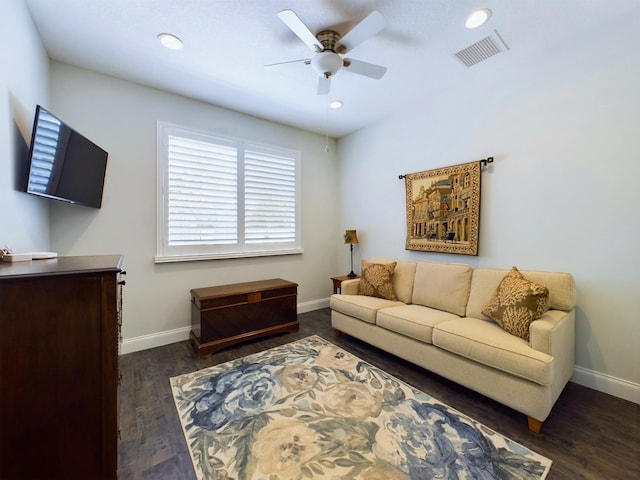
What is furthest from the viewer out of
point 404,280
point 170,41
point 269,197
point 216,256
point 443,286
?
point 269,197

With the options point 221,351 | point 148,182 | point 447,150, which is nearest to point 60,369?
point 221,351

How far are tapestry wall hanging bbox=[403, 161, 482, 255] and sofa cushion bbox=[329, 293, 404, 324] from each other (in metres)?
0.90

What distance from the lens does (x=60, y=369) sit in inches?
43.9

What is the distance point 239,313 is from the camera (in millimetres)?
3064

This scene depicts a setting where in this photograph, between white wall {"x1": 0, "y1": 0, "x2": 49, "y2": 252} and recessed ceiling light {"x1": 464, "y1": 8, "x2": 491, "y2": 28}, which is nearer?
white wall {"x1": 0, "y1": 0, "x2": 49, "y2": 252}

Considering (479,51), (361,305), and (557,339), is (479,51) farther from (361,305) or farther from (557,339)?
(361,305)

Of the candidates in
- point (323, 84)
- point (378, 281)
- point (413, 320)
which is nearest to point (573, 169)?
point (413, 320)

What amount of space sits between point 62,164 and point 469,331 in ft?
11.1

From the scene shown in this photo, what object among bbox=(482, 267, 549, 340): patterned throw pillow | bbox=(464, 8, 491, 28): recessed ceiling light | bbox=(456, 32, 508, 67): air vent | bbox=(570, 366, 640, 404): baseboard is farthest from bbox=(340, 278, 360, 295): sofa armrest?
bbox=(464, 8, 491, 28): recessed ceiling light

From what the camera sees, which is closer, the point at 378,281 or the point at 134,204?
the point at 134,204

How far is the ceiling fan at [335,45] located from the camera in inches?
72.4

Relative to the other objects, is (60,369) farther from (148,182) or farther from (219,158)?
(219,158)

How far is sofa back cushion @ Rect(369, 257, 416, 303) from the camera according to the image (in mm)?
3123

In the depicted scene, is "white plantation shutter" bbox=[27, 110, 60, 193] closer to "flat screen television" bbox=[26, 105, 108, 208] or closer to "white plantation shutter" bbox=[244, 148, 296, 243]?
"flat screen television" bbox=[26, 105, 108, 208]
